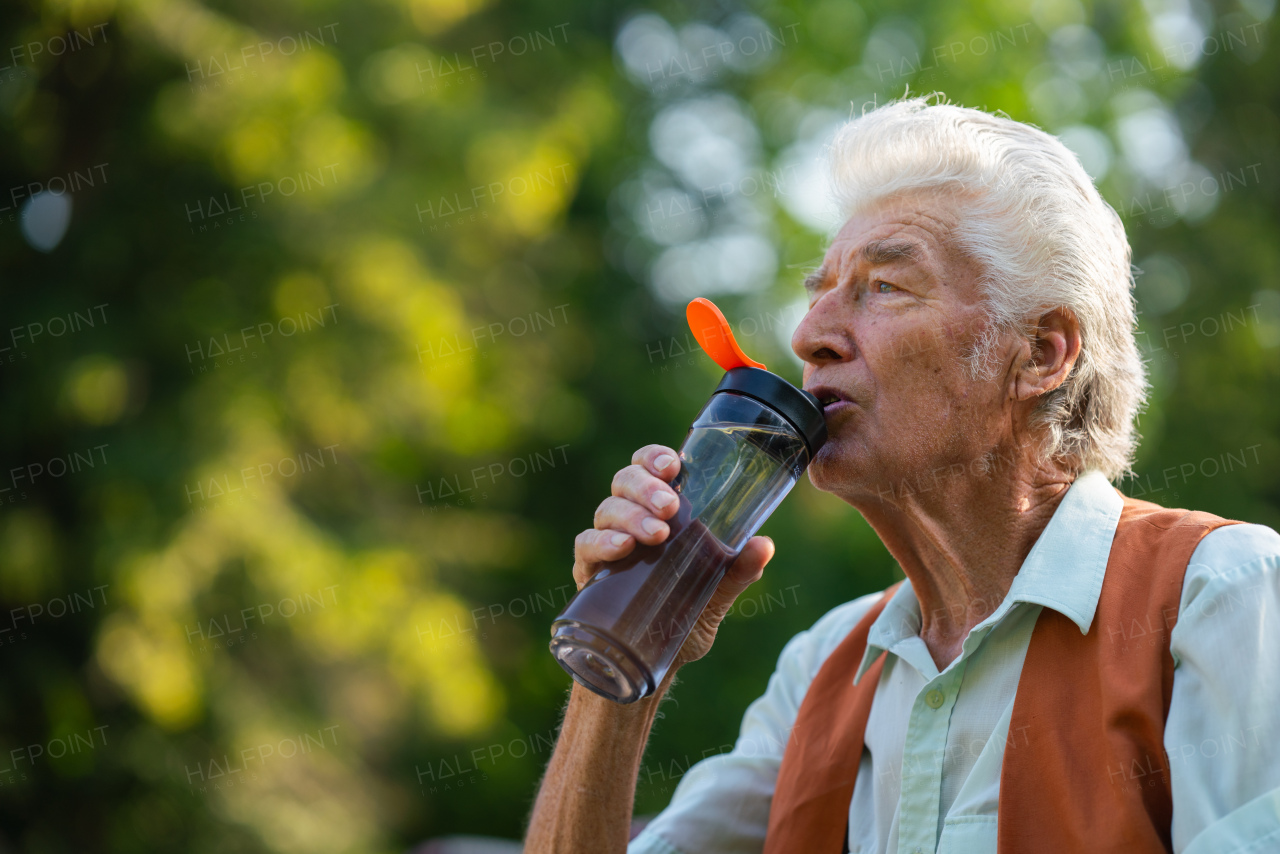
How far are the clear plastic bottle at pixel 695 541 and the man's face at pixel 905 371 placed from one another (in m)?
0.12

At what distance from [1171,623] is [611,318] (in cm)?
834

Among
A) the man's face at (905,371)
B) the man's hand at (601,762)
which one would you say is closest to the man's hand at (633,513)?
the man's hand at (601,762)

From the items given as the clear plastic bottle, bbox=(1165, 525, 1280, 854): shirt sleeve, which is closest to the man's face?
the clear plastic bottle

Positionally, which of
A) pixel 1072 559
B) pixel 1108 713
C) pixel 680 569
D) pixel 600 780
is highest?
pixel 680 569

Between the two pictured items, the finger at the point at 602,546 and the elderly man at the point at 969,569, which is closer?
the elderly man at the point at 969,569

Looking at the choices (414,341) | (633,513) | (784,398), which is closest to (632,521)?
(633,513)

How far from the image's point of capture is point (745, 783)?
202 centimetres

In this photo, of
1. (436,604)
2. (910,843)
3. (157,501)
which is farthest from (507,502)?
(910,843)

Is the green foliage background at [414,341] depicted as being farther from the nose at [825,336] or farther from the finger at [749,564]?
the finger at [749,564]

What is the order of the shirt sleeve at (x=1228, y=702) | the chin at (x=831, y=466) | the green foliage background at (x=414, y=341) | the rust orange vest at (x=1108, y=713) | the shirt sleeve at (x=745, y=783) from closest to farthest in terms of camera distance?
the shirt sleeve at (x=1228, y=702), the rust orange vest at (x=1108, y=713), the chin at (x=831, y=466), the shirt sleeve at (x=745, y=783), the green foliage background at (x=414, y=341)

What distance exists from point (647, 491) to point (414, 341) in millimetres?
5049

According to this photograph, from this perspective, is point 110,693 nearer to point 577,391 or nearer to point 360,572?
point 360,572

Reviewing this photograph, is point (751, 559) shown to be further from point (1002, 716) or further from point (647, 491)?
point (1002, 716)

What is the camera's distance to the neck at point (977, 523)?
5.87 feet
